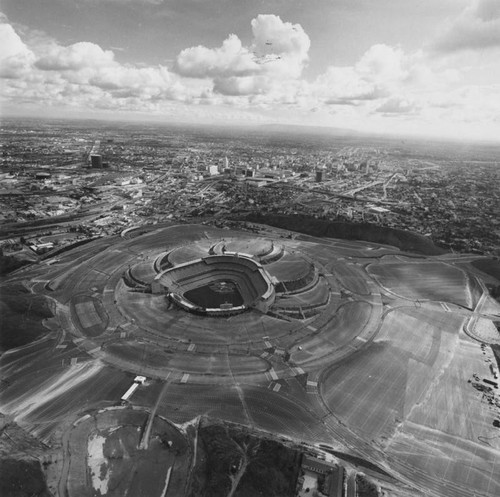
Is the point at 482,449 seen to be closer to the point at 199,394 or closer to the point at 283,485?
the point at 283,485

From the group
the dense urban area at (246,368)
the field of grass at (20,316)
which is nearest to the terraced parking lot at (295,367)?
the dense urban area at (246,368)

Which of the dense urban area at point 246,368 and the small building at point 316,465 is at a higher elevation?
the small building at point 316,465

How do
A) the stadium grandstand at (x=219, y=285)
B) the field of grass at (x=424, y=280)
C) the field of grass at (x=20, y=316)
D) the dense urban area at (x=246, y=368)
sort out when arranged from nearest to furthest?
1. the dense urban area at (x=246, y=368)
2. the field of grass at (x=20, y=316)
3. the stadium grandstand at (x=219, y=285)
4. the field of grass at (x=424, y=280)

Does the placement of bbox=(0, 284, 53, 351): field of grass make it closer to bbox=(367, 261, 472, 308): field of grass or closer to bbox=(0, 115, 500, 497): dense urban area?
bbox=(0, 115, 500, 497): dense urban area

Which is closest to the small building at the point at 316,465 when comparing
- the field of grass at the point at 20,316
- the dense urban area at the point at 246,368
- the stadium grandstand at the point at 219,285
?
the dense urban area at the point at 246,368

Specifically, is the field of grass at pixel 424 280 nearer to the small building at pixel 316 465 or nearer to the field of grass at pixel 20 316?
the small building at pixel 316 465

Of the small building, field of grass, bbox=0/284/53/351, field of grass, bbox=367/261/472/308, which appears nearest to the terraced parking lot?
field of grass, bbox=367/261/472/308

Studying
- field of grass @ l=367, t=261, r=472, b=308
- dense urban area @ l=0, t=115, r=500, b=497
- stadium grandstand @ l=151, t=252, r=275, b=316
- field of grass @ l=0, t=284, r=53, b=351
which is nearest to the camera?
dense urban area @ l=0, t=115, r=500, b=497

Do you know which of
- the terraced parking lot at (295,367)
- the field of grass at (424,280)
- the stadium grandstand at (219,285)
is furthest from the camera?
the field of grass at (424,280)

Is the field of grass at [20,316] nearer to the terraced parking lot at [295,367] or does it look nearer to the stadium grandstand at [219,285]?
the terraced parking lot at [295,367]

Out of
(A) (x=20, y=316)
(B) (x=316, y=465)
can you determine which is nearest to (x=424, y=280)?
(B) (x=316, y=465)

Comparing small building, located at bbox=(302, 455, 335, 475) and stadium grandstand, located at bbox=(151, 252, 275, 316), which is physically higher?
small building, located at bbox=(302, 455, 335, 475)

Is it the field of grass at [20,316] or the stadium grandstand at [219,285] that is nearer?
the field of grass at [20,316]
